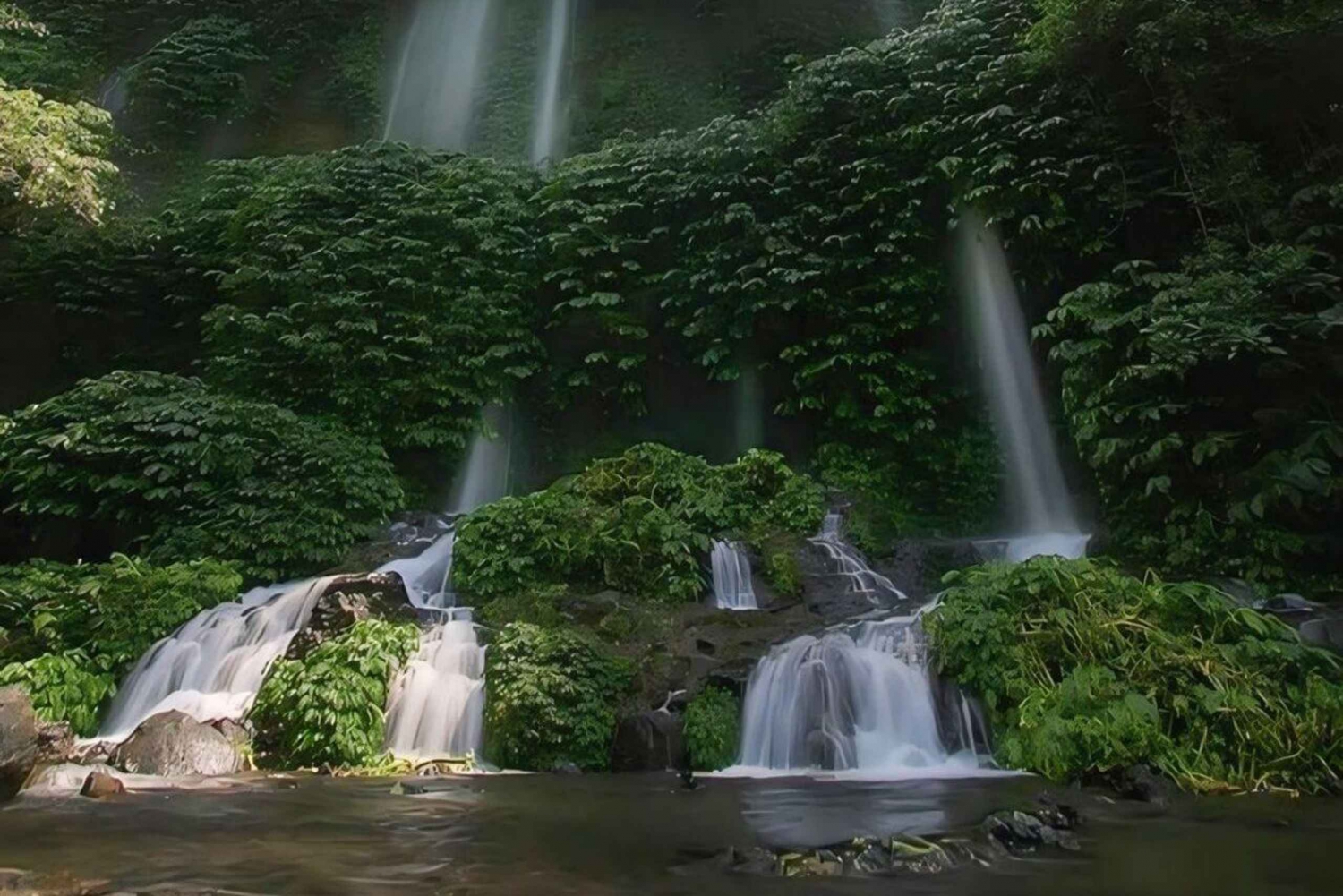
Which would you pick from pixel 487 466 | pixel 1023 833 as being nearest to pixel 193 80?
pixel 487 466

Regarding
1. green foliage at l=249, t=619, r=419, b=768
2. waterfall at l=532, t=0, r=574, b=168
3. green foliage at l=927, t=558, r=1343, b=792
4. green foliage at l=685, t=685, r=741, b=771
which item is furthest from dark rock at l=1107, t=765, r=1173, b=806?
waterfall at l=532, t=0, r=574, b=168

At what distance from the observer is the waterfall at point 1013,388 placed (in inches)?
517

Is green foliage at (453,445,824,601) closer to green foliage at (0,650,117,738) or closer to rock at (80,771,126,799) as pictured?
green foliage at (0,650,117,738)

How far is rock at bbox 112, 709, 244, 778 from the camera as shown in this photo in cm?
685

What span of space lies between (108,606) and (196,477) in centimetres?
310

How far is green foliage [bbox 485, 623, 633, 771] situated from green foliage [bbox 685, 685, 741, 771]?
654mm

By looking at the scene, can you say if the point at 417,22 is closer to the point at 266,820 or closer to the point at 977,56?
the point at 977,56

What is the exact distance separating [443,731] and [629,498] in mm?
4005

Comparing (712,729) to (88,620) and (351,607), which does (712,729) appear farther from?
(88,620)

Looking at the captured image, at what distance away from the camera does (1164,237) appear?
40.1 feet

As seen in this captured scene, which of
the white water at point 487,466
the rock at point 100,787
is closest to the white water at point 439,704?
the rock at point 100,787

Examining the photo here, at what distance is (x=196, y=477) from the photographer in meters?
12.3

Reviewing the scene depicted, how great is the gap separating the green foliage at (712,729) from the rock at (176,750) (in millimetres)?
3486

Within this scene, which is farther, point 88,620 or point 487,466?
point 487,466
